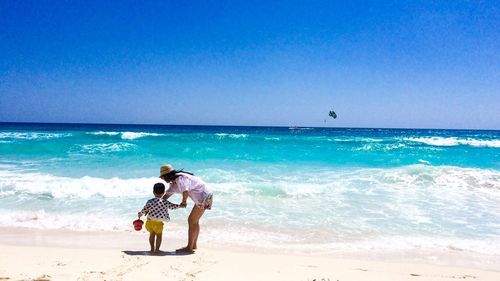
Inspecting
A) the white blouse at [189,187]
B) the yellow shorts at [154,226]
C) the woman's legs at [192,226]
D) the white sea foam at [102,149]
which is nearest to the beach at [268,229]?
the woman's legs at [192,226]

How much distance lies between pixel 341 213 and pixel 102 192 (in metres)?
5.78

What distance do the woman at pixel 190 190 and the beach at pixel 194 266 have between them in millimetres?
300

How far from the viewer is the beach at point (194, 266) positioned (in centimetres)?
421

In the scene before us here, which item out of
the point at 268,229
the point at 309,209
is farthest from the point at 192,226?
the point at 309,209

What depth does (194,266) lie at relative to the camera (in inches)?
179

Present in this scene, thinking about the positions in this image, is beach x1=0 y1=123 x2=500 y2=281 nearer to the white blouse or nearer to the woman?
the woman

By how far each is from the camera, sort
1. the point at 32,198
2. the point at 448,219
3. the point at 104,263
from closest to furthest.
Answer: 1. the point at 104,263
2. the point at 448,219
3. the point at 32,198

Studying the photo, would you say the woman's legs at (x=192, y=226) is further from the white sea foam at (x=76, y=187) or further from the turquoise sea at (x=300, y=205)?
the white sea foam at (x=76, y=187)

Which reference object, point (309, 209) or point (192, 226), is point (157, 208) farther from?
point (309, 209)

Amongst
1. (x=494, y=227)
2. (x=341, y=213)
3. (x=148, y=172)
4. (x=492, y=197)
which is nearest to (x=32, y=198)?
(x=148, y=172)

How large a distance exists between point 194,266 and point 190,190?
3.12 ft

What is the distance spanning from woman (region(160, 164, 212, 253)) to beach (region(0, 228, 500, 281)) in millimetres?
300

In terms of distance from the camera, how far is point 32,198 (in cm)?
888

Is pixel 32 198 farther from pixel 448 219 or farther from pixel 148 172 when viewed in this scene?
pixel 448 219
